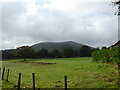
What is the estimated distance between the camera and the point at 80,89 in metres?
12.7

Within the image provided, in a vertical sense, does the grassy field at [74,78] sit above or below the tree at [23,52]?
below

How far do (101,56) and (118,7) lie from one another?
32.7 m

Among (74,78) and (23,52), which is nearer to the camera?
(74,78)

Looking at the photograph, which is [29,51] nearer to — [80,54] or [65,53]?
[65,53]

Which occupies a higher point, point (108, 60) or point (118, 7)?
point (118, 7)

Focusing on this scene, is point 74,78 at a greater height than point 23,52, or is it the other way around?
point 23,52

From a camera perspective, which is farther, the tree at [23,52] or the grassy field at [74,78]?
the tree at [23,52]

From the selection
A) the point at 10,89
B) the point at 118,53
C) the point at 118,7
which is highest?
the point at 118,7

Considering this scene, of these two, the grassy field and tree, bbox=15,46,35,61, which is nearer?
the grassy field

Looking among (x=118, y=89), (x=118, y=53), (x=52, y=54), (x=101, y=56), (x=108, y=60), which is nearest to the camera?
(x=118, y=89)

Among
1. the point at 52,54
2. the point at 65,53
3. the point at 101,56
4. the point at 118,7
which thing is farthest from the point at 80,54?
the point at 118,7

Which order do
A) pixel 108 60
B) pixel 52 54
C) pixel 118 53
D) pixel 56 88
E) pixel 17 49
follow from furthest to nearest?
1. pixel 52 54
2. pixel 17 49
3. pixel 108 60
4. pixel 118 53
5. pixel 56 88

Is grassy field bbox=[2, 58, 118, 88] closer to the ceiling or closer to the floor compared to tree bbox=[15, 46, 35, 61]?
closer to the floor

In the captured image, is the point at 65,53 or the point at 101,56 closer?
the point at 101,56
